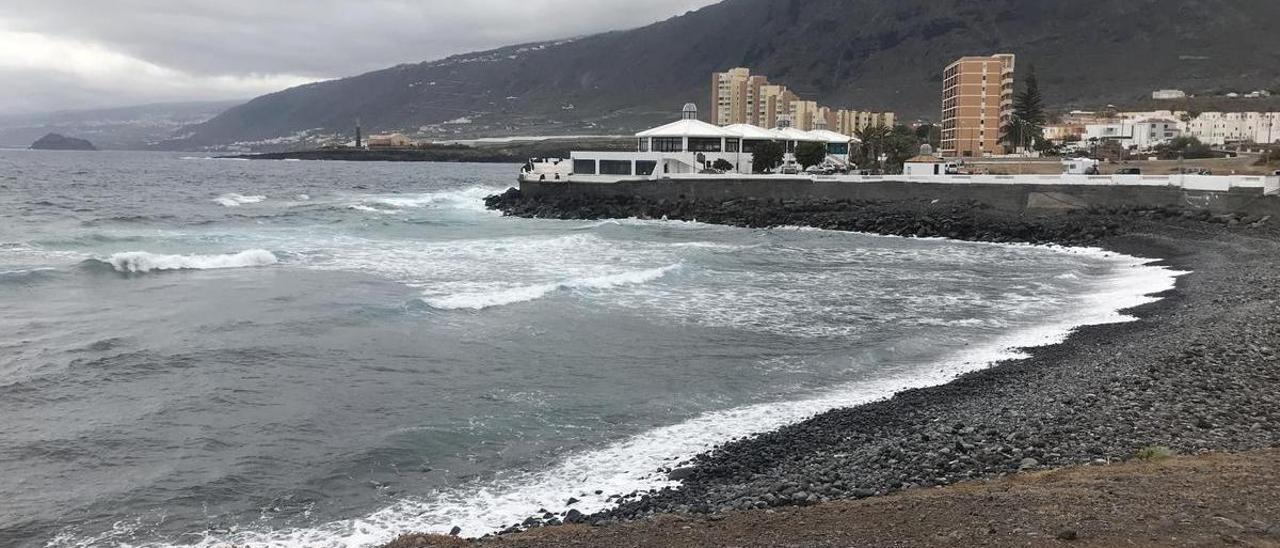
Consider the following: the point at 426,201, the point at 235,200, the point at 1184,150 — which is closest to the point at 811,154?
the point at 426,201

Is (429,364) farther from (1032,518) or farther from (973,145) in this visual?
(973,145)

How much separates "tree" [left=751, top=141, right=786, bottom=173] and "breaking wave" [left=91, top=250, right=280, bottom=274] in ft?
130

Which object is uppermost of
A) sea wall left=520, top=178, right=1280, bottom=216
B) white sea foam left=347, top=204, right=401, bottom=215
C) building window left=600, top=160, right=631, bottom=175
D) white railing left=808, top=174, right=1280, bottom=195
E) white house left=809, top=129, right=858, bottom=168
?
white house left=809, top=129, right=858, bottom=168

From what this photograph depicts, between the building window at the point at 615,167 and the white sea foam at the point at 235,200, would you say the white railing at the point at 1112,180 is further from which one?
the white sea foam at the point at 235,200

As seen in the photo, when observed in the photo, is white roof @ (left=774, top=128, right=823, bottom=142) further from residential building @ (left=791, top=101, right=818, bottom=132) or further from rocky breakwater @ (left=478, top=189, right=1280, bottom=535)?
residential building @ (left=791, top=101, right=818, bottom=132)

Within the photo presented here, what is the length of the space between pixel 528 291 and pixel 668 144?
1680 inches

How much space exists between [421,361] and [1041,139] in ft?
259

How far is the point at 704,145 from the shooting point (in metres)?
64.6

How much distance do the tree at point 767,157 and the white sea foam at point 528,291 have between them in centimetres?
3712

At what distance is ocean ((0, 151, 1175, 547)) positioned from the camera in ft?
32.0

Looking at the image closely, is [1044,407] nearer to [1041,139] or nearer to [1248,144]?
[1041,139]

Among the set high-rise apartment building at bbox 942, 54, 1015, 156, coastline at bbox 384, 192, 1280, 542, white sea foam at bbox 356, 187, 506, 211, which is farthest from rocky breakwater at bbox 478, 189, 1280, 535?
high-rise apartment building at bbox 942, 54, 1015, 156

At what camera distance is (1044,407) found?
11.5 meters

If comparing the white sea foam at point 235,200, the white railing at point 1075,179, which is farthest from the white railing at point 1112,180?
the white sea foam at point 235,200
